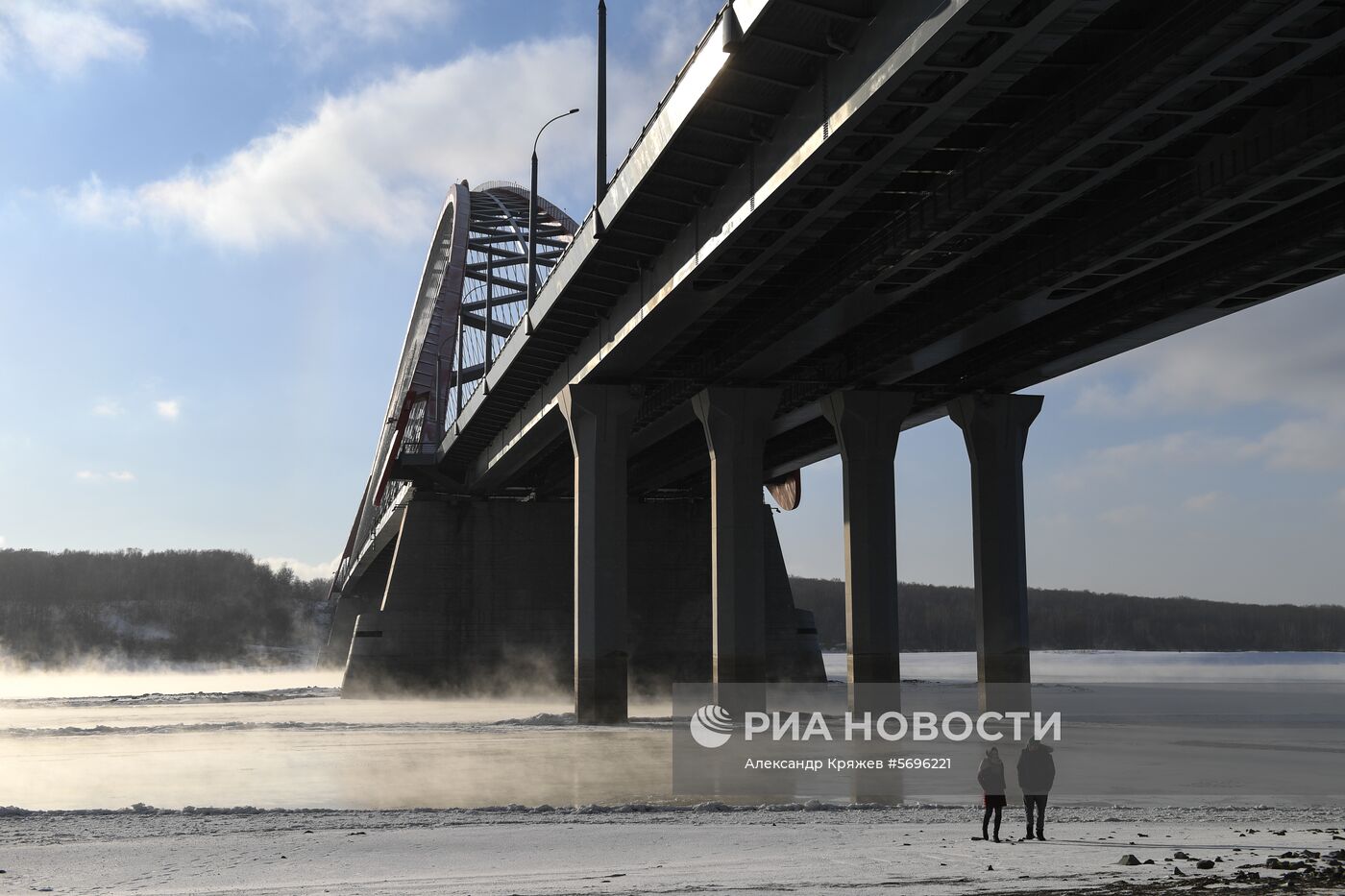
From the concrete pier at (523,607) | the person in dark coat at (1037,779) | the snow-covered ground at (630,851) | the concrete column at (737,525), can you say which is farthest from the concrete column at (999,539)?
the person in dark coat at (1037,779)

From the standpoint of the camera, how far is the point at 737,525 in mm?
42906

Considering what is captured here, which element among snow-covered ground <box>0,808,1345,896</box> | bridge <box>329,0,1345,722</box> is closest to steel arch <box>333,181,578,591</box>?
bridge <box>329,0,1345,722</box>

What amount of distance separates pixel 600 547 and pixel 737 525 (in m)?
4.27

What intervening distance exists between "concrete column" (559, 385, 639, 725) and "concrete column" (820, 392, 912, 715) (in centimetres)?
680

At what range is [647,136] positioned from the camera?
2666 centimetres

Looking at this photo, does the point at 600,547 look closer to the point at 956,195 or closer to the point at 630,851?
the point at 956,195

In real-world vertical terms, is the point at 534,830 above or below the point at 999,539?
below

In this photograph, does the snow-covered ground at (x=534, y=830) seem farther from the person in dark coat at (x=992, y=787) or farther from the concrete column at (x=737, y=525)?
the concrete column at (x=737, y=525)

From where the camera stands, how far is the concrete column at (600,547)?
4281 cm

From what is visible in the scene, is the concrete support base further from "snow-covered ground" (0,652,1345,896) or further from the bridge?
"snow-covered ground" (0,652,1345,896)

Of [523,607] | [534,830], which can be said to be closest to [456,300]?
[523,607]

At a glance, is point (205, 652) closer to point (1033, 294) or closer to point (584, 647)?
point (584, 647)

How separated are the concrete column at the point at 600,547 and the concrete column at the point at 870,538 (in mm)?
6803

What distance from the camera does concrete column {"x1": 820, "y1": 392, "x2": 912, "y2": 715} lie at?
41.9m
